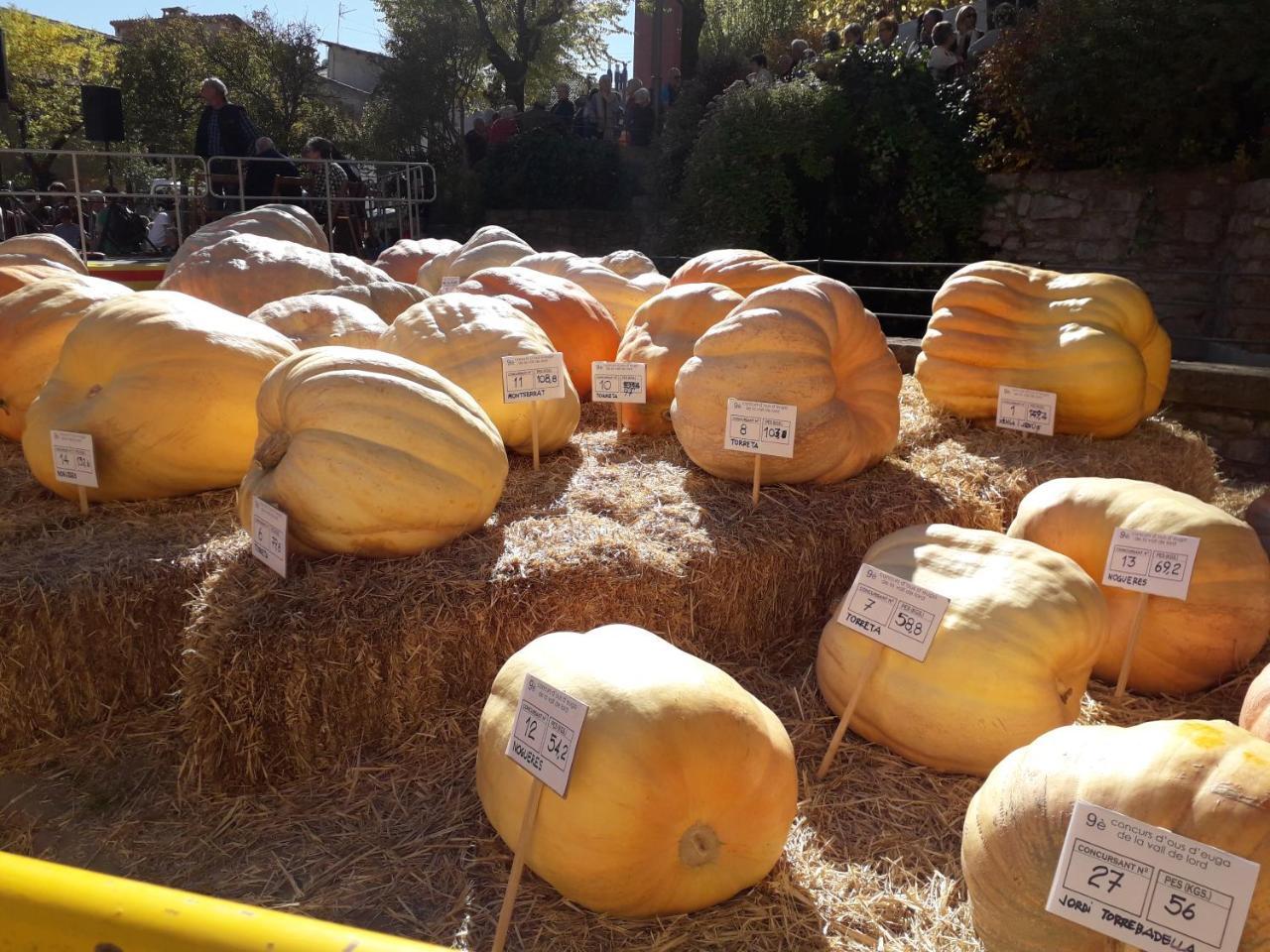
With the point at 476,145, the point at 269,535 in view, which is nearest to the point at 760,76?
the point at 476,145

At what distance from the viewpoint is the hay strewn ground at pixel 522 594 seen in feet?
6.39

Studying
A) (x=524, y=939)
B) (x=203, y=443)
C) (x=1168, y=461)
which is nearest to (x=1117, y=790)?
(x=524, y=939)

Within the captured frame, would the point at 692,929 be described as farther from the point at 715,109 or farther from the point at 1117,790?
the point at 715,109

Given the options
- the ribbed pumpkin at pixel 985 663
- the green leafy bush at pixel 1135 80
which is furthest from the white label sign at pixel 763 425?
the green leafy bush at pixel 1135 80

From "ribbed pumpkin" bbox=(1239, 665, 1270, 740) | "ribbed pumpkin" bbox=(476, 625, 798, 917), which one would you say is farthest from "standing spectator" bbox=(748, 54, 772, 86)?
"ribbed pumpkin" bbox=(476, 625, 798, 917)

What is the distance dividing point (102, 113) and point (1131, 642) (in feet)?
41.6

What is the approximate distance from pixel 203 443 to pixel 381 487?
31.0 inches

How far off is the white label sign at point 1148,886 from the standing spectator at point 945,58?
9.14 meters

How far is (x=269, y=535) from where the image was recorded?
2.07 meters

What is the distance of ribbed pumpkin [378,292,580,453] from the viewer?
277cm

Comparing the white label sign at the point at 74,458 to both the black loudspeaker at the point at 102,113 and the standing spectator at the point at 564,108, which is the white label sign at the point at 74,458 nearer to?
the black loudspeaker at the point at 102,113

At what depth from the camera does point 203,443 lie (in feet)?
8.24

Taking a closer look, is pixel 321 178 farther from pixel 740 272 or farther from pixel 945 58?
pixel 740 272

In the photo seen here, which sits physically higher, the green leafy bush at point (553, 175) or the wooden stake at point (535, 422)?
the green leafy bush at point (553, 175)
